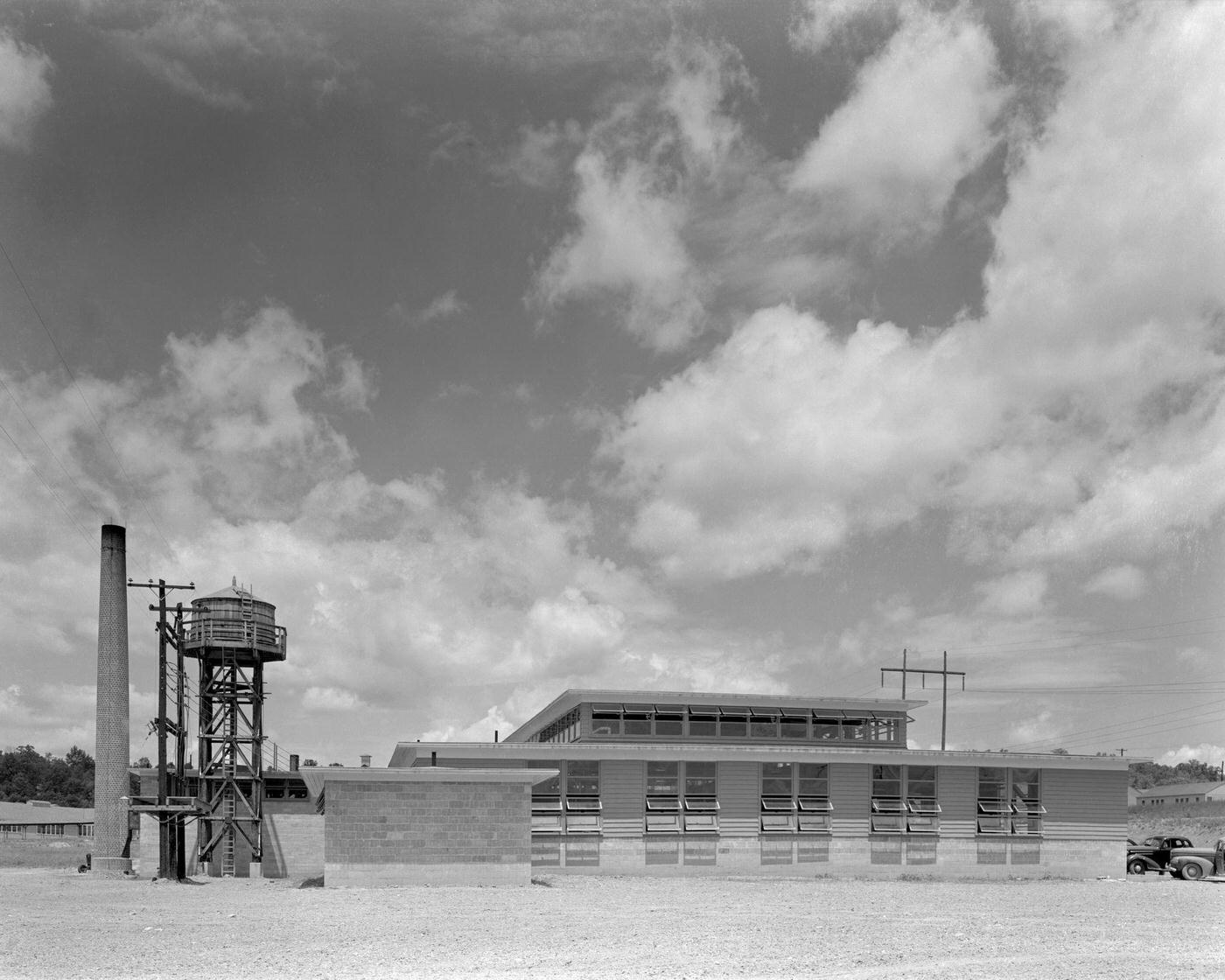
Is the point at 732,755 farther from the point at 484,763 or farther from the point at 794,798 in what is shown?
the point at 484,763

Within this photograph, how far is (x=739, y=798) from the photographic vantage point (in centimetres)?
3700

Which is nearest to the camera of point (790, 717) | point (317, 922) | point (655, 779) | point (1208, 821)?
point (317, 922)

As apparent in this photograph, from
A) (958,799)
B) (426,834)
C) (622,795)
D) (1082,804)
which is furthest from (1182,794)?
(426,834)

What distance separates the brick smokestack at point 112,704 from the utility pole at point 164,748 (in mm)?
2467

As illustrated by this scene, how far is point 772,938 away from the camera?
19.0m

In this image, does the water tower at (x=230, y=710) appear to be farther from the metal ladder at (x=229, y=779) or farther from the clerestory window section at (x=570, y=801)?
the clerestory window section at (x=570, y=801)

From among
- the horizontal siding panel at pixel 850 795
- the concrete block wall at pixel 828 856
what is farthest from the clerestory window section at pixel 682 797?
the horizontal siding panel at pixel 850 795

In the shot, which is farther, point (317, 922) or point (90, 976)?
point (317, 922)

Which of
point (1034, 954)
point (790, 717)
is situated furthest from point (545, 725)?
point (1034, 954)

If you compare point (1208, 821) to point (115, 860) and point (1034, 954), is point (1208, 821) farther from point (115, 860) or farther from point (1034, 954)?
point (1034, 954)

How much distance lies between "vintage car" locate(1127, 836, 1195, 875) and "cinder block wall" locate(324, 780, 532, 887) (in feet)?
76.3

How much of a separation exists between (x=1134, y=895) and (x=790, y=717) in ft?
52.7

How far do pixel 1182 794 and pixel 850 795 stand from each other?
9870 centimetres

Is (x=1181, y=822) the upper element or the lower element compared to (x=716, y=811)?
lower
